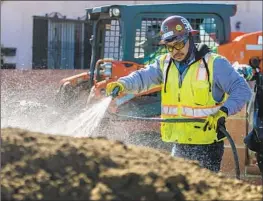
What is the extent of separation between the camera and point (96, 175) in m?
2.65

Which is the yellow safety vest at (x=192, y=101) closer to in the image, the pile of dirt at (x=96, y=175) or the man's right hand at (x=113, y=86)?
the man's right hand at (x=113, y=86)

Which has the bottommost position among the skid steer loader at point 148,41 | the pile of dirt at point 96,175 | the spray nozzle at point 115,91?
the pile of dirt at point 96,175

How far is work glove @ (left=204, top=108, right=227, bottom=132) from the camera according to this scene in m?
4.47

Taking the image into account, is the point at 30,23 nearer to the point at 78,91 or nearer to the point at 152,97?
the point at 78,91

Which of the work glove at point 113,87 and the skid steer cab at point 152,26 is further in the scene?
the skid steer cab at point 152,26

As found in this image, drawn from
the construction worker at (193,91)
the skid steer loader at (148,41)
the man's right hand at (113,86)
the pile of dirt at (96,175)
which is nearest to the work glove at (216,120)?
the construction worker at (193,91)

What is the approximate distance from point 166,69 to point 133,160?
2.07m

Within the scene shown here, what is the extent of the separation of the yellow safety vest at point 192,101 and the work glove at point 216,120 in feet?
0.16

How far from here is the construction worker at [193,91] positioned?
15.2 feet

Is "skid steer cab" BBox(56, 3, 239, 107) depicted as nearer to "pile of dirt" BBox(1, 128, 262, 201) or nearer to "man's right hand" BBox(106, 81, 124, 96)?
"man's right hand" BBox(106, 81, 124, 96)

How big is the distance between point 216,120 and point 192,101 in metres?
0.28

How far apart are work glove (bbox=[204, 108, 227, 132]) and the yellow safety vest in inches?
2.0

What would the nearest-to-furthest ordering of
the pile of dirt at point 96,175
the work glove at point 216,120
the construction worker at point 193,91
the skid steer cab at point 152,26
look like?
the pile of dirt at point 96,175
the work glove at point 216,120
the construction worker at point 193,91
the skid steer cab at point 152,26

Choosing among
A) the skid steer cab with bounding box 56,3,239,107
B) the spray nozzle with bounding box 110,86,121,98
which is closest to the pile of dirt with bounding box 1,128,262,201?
the spray nozzle with bounding box 110,86,121,98
